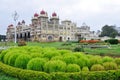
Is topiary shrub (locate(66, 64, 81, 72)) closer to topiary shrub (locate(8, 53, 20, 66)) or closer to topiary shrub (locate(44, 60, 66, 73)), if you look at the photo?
topiary shrub (locate(44, 60, 66, 73))

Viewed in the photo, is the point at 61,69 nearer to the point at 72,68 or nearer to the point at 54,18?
the point at 72,68

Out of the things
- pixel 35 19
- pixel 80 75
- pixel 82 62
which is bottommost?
pixel 80 75

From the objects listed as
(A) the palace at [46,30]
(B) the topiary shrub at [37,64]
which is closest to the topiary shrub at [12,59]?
(B) the topiary shrub at [37,64]

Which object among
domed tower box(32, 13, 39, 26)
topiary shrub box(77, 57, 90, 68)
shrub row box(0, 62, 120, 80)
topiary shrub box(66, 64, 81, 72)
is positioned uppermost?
domed tower box(32, 13, 39, 26)

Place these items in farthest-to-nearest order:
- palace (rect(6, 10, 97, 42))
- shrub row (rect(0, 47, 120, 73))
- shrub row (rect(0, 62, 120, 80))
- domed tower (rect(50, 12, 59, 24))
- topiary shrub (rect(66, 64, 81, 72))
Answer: domed tower (rect(50, 12, 59, 24)) → palace (rect(6, 10, 97, 42)) → shrub row (rect(0, 47, 120, 73)) → topiary shrub (rect(66, 64, 81, 72)) → shrub row (rect(0, 62, 120, 80))

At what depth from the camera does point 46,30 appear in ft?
208

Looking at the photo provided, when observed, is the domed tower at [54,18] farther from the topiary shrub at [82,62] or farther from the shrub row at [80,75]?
the shrub row at [80,75]

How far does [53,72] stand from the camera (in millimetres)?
7312

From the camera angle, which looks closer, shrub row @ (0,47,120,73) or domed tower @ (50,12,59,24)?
shrub row @ (0,47,120,73)

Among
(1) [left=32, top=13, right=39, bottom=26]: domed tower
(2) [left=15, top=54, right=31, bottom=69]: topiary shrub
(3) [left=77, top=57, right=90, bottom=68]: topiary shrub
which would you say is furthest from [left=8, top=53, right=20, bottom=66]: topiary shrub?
(1) [left=32, top=13, right=39, bottom=26]: domed tower

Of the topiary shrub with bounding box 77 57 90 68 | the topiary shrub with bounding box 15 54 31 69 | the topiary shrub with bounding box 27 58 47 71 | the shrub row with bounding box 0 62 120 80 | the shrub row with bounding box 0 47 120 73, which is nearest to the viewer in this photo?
the shrub row with bounding box 0 62 120 80

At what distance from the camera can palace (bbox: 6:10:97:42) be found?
62.8 metres

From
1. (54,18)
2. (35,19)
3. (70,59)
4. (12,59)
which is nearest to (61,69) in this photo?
(70,59)

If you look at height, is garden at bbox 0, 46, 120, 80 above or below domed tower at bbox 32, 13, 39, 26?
below
